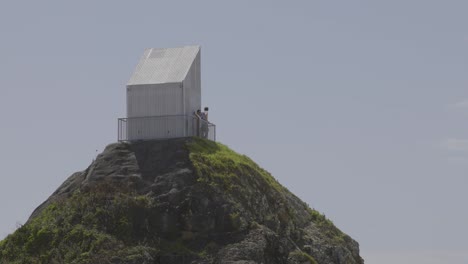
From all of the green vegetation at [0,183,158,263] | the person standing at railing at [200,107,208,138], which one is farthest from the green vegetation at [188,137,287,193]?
the green vegetation at [0,183,158,263]

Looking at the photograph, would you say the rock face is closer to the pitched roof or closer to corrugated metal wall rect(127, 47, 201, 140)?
corrugated metal wall rect(127, 47, 201, 140)

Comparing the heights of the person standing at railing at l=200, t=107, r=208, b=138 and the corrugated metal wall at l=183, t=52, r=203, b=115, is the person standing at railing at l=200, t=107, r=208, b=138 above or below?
below

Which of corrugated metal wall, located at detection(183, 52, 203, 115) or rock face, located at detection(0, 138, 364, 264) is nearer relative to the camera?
rock face, located at detection(0, 138, 364, 264)

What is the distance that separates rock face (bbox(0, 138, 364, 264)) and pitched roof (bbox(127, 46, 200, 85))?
3.91 metres

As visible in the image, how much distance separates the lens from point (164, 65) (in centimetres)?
6088

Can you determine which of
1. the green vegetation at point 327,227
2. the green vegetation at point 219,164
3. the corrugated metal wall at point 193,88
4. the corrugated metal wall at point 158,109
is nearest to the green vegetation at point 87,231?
the green vegetation at point 219,164

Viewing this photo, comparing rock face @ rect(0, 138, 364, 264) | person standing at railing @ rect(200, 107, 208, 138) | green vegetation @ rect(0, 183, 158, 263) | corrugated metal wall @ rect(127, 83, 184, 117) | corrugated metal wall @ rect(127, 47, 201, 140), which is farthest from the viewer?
person standing at railing @ rect(200, 107, 208, 138)

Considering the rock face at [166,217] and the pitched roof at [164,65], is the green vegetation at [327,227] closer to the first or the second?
the rock face at [166,217]

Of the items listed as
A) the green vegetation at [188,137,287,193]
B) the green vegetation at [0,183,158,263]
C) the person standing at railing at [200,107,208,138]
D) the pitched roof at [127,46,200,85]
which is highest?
the pitched roof at [127,46,200,85]

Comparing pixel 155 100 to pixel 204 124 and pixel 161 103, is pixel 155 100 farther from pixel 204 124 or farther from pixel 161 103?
pixel 204 124

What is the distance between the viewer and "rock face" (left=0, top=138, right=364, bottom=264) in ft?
170

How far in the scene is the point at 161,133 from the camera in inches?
2317

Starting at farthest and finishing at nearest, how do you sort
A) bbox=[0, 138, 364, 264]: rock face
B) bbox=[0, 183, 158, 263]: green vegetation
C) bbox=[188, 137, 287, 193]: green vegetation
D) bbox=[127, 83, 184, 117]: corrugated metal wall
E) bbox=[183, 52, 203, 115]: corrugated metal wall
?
bbox=[183, 52, 203, 115]: corrugated metal wall → bbox=[127, 83, 184, 117]: corrugated metal wall → bbox=[188, 137, 287, 193]: green vegetation → bbox=[0, 138, 364, 264]: rock face → bbox=[0, 183, 158, 263]: green vegetation

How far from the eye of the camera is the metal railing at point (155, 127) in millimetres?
58688
